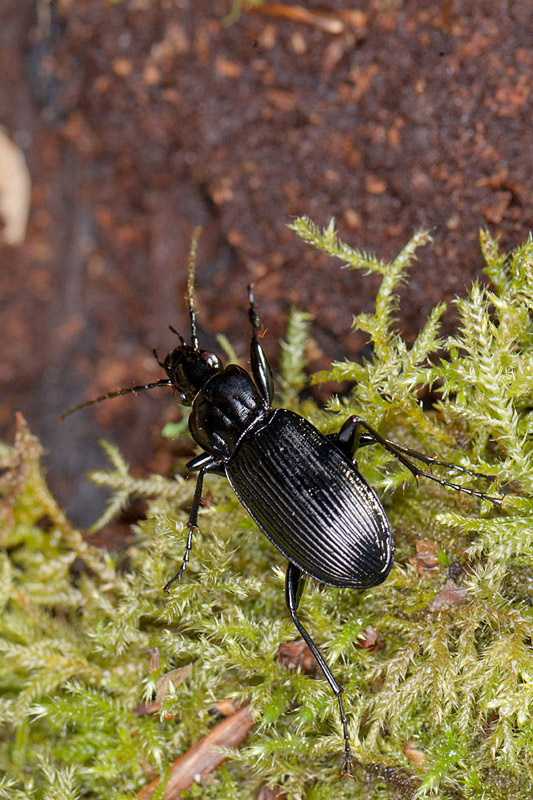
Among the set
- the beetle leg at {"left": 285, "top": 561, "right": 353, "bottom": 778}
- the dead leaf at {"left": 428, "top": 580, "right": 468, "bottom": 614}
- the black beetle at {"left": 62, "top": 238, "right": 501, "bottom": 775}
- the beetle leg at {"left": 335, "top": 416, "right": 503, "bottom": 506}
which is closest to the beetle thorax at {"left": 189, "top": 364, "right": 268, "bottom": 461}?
the black beetle at {"left": 62, "top": 238, "right": 501, "bottom": 775}

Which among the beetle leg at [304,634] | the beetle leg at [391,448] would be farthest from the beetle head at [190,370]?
the beetle leg at [304,634]

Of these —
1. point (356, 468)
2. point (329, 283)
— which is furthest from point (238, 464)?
A: point (329, 283)

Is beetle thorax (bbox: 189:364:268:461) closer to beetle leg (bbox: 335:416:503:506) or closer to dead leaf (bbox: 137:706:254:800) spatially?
beetle leg (bbox: 335:416:503:506)

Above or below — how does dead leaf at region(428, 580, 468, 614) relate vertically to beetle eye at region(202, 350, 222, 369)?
below

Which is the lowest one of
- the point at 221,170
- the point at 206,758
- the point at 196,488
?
the point at 206,758

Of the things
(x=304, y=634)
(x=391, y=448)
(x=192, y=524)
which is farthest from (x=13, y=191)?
(x=304, y=634)

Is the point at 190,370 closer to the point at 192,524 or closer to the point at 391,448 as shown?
the point at 192,524

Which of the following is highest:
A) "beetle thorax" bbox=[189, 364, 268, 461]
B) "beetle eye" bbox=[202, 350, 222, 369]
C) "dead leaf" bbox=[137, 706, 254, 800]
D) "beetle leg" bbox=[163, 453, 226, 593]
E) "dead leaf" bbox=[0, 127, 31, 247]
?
"dead leaf" bbox=[0, 127, 31, 247]
